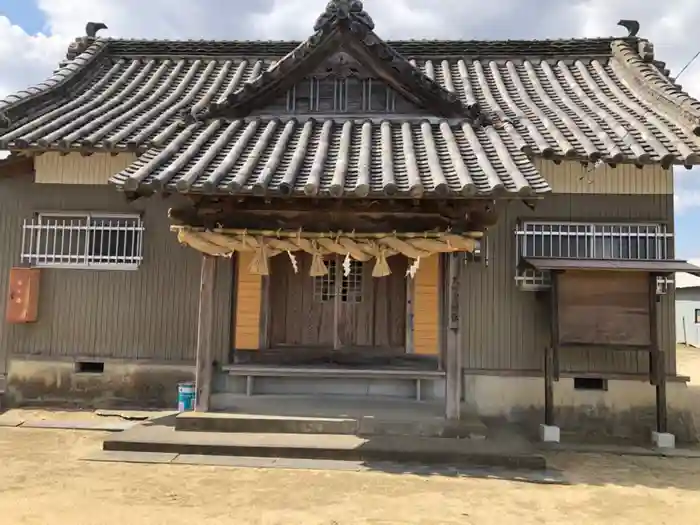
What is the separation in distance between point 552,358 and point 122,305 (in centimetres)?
680

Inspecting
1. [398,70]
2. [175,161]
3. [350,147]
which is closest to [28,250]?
[175,161]

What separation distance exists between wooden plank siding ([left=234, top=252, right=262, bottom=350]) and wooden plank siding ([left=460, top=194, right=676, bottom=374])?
3216 millimetres

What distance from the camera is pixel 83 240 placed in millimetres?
9695

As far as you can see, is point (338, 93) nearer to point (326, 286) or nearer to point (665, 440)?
point (326, 286)

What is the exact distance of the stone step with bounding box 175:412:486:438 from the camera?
24.8 ft

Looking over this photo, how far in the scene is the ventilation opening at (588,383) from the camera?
29.6 ft

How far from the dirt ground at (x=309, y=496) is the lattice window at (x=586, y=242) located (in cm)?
324

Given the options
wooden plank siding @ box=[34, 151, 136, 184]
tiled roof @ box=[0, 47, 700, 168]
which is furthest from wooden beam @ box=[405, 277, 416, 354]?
wooden plank siding @ box=[34, 151, 136, 184]

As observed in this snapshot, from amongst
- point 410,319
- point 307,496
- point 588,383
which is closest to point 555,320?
point 588,383

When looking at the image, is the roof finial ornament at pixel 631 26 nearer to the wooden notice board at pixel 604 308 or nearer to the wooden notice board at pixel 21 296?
the wooden notice board at pixel 604 308

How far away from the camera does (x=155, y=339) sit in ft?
31.2

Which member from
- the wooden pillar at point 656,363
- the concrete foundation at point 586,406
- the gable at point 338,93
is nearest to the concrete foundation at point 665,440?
the wooden pillar at point 656,363

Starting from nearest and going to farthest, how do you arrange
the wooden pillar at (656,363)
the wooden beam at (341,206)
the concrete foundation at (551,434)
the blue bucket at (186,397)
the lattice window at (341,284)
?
the wooden beam at (341,206) → the wooden pillar at (656,363) → the concrete foundation at (551,434) → the blue bucket at (186,397) → the lattice window at (341,284)

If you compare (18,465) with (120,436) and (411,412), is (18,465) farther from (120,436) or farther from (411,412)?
(411,412)
